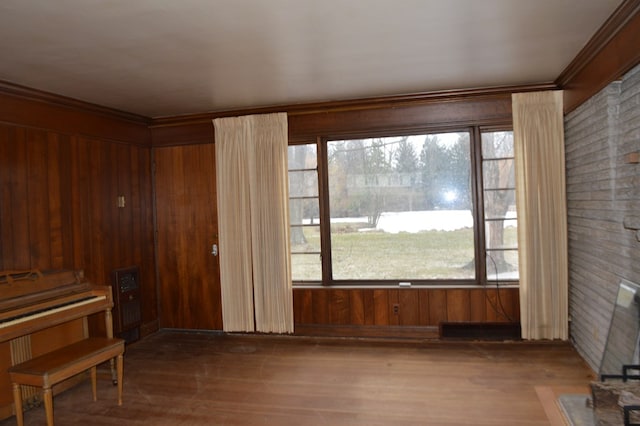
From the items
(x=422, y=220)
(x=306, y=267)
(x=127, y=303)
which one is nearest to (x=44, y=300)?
(x=127, y=303)

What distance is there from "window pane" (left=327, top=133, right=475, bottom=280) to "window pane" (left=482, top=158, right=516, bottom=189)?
0.58 ft

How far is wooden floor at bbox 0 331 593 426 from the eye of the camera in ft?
10.00

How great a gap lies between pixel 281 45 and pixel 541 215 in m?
2.86

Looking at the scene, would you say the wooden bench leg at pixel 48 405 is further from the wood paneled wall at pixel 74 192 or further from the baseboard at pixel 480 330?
the baseboard at pixel 480 330

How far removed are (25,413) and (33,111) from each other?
247cm

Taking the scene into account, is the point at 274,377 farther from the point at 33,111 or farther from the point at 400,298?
the point at 33,111

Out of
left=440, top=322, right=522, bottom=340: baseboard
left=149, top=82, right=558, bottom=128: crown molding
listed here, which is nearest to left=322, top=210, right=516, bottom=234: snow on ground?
left=440, top=322, right=522, bottom=340: baseboard

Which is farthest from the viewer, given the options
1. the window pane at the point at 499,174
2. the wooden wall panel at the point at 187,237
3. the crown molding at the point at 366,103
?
the wooden wall panel at the point at 187,237

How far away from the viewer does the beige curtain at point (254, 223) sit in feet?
15.3

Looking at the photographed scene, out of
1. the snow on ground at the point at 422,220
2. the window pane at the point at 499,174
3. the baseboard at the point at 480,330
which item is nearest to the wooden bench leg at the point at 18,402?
the snow on ground at the point at 422,220

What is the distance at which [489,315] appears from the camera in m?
4.40

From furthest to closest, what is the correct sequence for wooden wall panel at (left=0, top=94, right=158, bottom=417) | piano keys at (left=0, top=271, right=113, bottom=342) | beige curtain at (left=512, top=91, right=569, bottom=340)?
beige curtain at (left=512, top=91, right=569, bottom=340), wooden wall panel at (left=0, top=94, right=158, bottom=417), piano keys at (left=0, top=271, right=113, bottom=342)

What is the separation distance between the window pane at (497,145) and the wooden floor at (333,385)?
190 centimetres

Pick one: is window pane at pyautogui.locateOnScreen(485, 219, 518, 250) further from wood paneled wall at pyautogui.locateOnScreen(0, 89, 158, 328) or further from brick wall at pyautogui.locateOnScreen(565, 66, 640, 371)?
wood paneled wall at pyautogui.locateOnScreen(0, 89, 158, 328)
